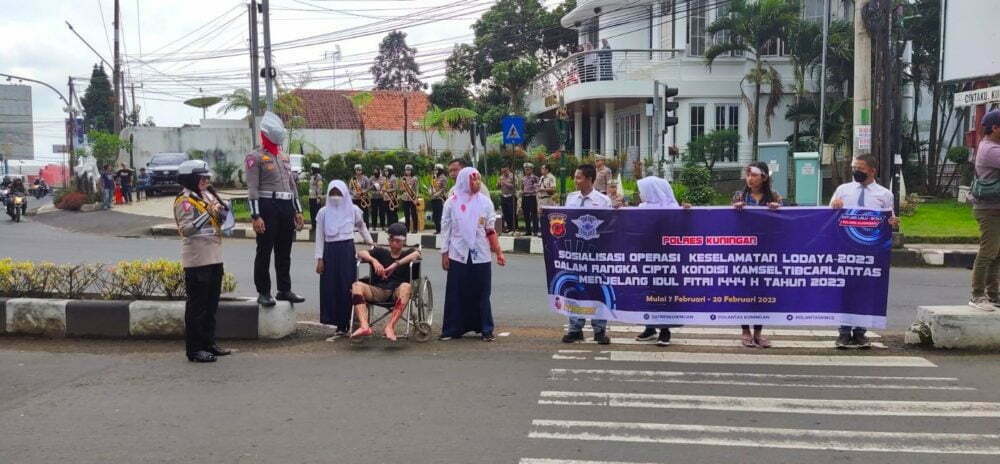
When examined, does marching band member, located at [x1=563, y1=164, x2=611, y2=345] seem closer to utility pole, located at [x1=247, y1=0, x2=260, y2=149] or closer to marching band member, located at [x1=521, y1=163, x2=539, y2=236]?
marching band member, located at [x1=521, y1=163, x2=539, y2=236]

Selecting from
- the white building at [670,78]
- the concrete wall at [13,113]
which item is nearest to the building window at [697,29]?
the white building at [670,78]

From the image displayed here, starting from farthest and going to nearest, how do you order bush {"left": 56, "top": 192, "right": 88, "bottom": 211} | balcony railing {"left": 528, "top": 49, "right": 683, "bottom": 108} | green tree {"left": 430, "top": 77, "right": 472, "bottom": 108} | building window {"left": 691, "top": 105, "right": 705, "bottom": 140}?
green tree {"left": 430, "top": 77, "right": 472, "bottom": 108} → bush {"left": 56, "top": 192, "right": 88, "bottom": 211} → balcony railing {"left": 528, "top": 49, "right": 683, "bottom": 108} → building window {"left": 691, "top": 105, "right": 705, "bottom": 140}

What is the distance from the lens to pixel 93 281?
8570 millimetres

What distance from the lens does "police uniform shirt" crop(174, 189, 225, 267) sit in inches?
278

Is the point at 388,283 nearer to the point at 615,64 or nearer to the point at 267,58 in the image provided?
the point at 267,58

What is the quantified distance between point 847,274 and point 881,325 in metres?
0.54

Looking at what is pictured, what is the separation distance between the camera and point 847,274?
7.54 metres

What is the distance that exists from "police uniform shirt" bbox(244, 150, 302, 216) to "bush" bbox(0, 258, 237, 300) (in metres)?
1.19

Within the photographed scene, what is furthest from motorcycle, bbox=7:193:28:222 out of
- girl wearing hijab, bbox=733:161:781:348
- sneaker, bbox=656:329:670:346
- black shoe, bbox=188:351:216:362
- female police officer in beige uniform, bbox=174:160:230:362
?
girl wearing hijab, bbox=733:161:781:348

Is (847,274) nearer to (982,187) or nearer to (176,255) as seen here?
(982,187)

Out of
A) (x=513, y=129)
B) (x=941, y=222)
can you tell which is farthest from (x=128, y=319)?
(x=941, y=222)

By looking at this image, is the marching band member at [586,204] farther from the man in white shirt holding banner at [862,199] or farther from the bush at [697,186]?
the bush at [697,186]

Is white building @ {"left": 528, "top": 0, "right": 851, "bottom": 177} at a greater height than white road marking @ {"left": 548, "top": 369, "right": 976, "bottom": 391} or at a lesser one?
greater

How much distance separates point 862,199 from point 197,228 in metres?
5.98
